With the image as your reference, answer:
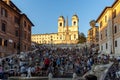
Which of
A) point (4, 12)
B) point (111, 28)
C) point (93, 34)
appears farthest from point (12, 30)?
point (93, 34)

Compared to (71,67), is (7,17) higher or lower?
higher

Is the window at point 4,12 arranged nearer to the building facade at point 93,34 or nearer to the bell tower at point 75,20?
the building facade at point 93,34

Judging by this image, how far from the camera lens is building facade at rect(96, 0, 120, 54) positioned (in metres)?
46.1

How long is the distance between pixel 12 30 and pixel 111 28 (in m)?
18.7

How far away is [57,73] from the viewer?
30875mm

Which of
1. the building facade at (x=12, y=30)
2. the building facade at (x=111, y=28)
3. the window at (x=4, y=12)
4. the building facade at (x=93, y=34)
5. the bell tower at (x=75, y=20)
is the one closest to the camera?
the building facade at (x=111, y=28)

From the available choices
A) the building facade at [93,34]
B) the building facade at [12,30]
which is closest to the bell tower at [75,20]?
the building facade at [93,34]

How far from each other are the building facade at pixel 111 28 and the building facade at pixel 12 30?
1740 centimetres

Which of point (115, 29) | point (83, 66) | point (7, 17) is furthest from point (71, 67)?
point (7, 17)

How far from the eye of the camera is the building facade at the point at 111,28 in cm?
4612

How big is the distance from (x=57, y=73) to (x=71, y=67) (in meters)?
3.63

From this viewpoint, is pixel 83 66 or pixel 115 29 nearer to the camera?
pixel 83 66

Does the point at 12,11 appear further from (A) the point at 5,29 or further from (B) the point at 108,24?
(B) the point at 108,24

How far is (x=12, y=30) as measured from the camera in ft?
173
